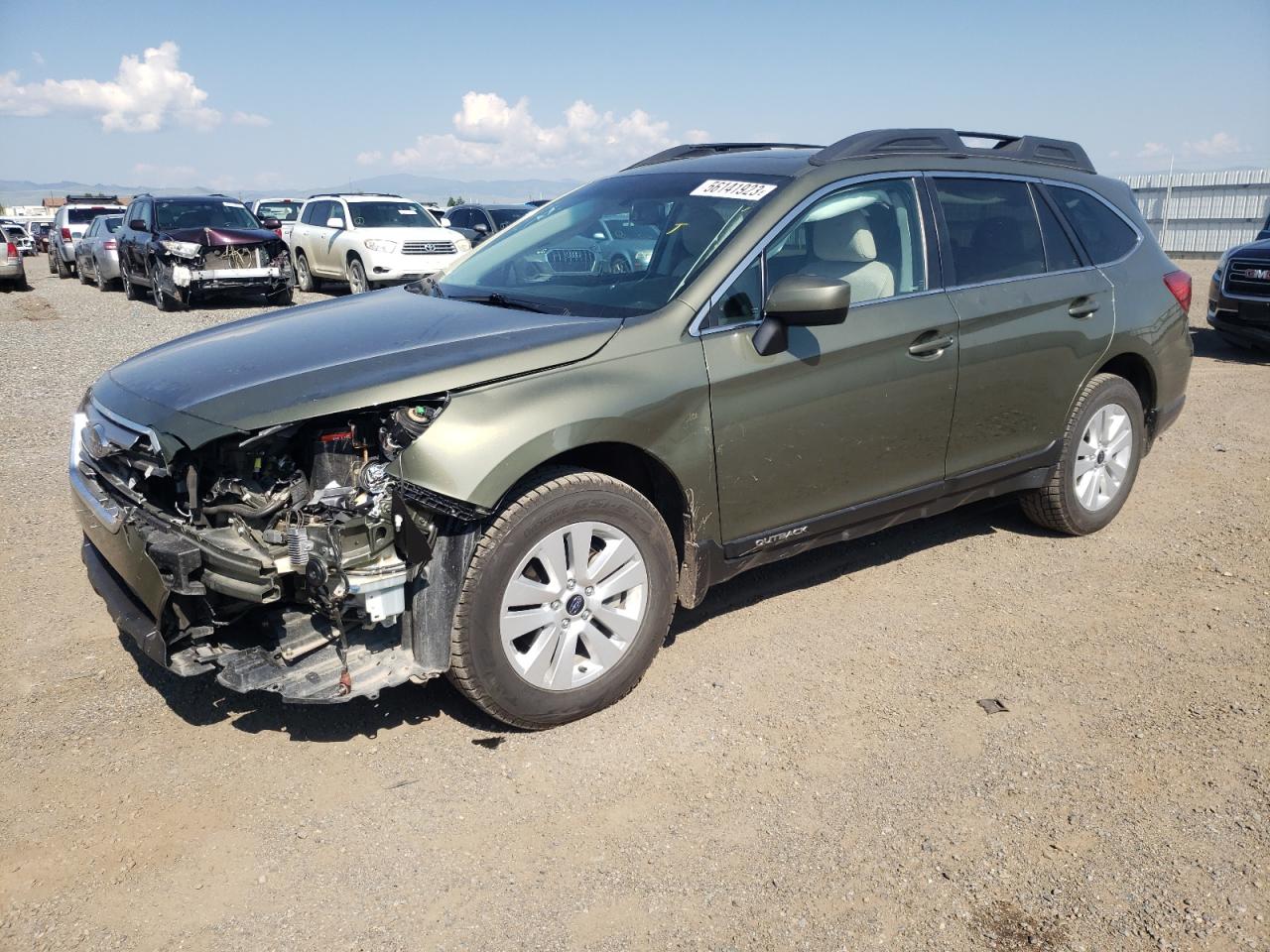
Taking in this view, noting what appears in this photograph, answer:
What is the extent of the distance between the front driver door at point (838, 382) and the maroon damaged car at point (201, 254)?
13.2 meters

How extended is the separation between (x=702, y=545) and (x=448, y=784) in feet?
4.05

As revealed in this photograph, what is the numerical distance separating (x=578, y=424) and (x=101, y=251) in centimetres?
2006

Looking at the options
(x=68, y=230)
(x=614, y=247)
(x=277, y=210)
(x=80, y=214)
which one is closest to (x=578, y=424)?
(x=614, y=247)

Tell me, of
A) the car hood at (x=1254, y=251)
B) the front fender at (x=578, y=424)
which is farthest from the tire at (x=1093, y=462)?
the car hood at (x=1254, y=251)

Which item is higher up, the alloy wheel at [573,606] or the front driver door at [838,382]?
the front driver door at [838,382]

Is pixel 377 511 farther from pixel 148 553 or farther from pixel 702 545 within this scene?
pixel 702 545

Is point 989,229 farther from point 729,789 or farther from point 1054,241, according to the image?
point 729,789

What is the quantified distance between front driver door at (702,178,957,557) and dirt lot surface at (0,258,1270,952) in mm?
635

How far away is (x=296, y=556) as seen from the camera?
10.1 feet

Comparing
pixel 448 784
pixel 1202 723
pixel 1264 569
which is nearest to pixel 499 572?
pixel 448 784

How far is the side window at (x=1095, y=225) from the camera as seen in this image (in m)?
5.03

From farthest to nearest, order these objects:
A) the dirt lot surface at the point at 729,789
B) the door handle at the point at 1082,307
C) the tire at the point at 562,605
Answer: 1. the door handle at the point at 1082,307
2. the tire at the point at 562,605
3. the dirt lot surface at the point at 729,789

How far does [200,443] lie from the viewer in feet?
9.83

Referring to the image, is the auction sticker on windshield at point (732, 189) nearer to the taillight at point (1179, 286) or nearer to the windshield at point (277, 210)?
the taillight at point (1179, 286)
